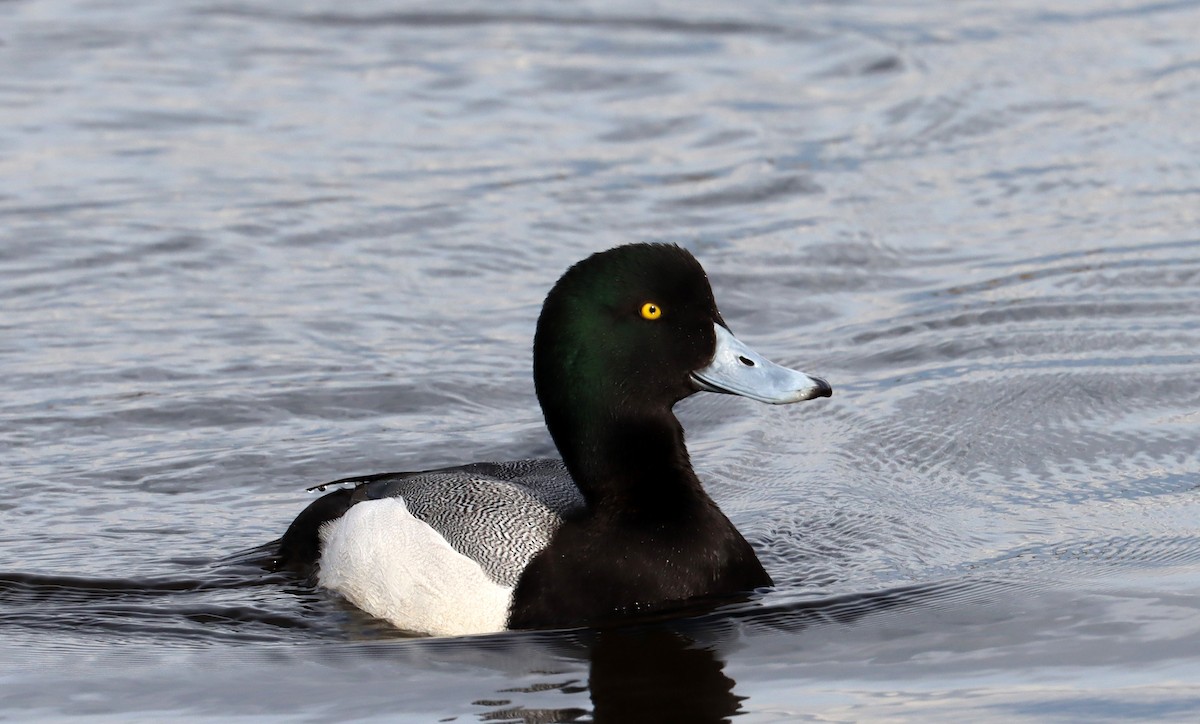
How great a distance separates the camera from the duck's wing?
22.1ft

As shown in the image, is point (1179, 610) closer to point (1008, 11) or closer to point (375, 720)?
point (375, 720)

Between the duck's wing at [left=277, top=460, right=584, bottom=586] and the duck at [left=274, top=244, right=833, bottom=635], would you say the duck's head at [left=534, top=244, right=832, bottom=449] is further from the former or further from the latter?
the duck's wing at [left=277, top=460, right=584, bottom=586]

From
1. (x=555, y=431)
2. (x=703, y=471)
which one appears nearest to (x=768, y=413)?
(x=703, y=471)

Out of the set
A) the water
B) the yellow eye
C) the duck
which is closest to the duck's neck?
the duck

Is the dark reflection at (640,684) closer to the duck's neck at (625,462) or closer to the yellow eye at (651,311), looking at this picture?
the duck's neck at (625,462)

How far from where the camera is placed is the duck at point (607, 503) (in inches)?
260

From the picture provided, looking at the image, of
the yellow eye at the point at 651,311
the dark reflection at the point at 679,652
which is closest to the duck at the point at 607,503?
the yellow eye at the point at 651,311

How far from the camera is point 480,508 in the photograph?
22.9 feet

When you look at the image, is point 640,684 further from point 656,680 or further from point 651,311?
point 651,311

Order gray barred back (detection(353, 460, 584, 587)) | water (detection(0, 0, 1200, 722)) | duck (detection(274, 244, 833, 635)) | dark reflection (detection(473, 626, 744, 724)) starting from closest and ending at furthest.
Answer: dark reflection (detection(473, 626, 744, 724)) < water (detection(0, 0, 1200, 722)) < duck (detection(274, 244, 833, 635)) < gray barred back (detection(353, 460, 584, 587))

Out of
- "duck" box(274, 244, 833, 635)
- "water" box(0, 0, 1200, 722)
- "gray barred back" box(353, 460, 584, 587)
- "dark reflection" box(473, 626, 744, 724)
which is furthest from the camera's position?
"gray barred back" box(353, 460, 584, 587)

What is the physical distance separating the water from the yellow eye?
107cm

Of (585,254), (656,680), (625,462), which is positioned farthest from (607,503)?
(585,254)

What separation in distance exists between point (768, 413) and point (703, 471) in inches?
36.4
